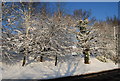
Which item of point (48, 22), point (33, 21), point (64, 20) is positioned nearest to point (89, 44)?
point (64, 20)

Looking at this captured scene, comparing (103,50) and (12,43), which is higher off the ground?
(12,43)

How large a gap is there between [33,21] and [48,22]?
1.86m

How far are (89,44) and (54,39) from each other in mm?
6456

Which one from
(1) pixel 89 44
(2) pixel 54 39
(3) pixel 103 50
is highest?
(2) pixel 54 39

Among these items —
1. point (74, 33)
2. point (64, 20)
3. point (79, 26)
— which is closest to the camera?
point (64, 20)

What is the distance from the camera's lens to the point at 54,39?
12.9 m

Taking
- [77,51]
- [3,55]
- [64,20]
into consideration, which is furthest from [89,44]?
[3,55]

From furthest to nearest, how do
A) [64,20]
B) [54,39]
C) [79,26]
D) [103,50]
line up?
1. [103,50]
2. [79,26]
3. [64,20]
4. [54,39]

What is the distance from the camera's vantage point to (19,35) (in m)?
11.7

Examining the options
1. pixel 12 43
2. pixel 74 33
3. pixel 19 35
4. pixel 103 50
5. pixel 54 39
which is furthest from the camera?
pixel 103 50

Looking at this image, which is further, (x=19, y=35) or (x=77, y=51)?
(x=77, y=51)

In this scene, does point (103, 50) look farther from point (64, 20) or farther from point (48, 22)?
point (48, 22)

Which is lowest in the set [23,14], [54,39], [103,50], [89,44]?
[103,50]

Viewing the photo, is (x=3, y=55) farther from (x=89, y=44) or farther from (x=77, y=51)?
(x=89, y=44)
